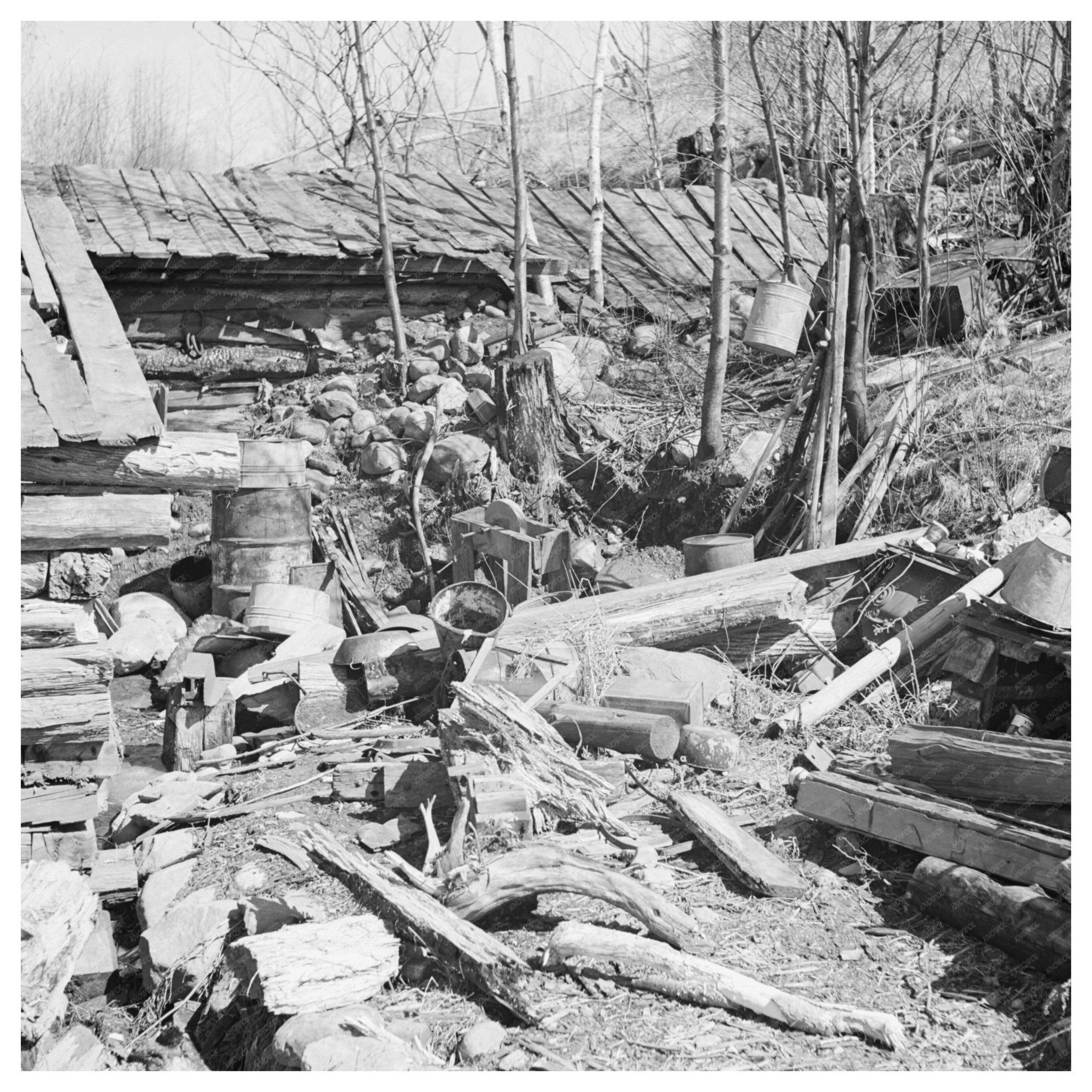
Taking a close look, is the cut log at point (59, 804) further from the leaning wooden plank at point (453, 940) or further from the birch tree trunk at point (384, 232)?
the birch tree trunk at point (384, 232)

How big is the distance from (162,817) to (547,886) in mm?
2582

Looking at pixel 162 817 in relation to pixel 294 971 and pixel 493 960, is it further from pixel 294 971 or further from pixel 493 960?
pixel 493 960

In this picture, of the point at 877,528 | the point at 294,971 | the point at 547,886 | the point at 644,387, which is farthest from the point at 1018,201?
the point at 294,971

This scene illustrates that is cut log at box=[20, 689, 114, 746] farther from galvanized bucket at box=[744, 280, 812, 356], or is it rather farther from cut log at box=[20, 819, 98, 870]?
galvanized bucket at box=[744, 280, 812, 356]

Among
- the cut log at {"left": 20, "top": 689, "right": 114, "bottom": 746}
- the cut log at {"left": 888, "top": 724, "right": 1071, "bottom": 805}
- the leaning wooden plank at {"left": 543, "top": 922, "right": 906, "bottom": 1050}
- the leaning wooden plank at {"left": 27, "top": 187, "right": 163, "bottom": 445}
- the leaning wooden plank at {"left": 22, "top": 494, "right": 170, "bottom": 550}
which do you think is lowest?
the leaning wooden plank at {"left": 543, "top": 922, "right": 906, "bottom": 1050}

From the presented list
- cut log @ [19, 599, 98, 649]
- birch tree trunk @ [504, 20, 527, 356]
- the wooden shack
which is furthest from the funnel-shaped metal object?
birch tree trunk @ [504, 20, 527, 356]

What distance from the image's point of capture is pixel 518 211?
11.2m

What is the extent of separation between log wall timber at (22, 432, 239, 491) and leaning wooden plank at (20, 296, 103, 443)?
0.30 feet

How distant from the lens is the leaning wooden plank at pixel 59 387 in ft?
12.6

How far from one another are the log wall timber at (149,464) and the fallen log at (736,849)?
2587 mm

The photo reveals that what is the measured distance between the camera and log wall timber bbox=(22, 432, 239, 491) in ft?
13.0

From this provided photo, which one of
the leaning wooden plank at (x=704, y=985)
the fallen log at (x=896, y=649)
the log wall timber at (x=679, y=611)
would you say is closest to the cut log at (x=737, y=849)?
the leaning wooden plank at (x=704, y=985)

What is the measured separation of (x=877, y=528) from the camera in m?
8.38

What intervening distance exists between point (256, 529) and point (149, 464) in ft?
17.1
